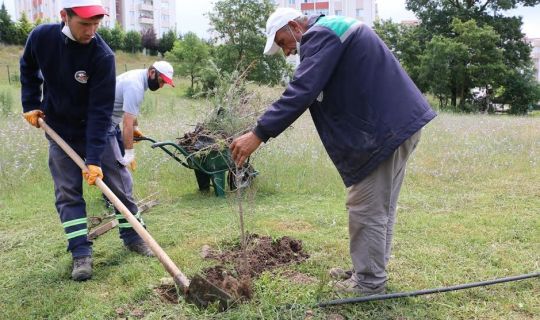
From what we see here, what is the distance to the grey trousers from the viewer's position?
271cm

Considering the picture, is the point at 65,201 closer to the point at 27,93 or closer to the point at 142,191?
the point at 27,93

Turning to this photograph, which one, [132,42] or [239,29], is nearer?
[239,29]

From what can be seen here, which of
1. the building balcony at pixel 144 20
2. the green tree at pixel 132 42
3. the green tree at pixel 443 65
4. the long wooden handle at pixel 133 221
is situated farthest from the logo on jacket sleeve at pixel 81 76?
the building balcony at pixel 144 20

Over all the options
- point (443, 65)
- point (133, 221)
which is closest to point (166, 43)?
point (443, 65)

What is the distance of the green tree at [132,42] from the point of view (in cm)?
4566

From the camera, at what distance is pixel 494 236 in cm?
412

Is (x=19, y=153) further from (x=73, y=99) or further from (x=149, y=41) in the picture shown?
(x=149, y=41)

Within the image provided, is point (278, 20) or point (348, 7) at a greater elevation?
point (348, 7)

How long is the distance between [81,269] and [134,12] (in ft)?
217

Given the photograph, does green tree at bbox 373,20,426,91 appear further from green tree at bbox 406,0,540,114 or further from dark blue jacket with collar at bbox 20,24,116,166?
dark blue jacket with collar at bbox 20,24,116,166

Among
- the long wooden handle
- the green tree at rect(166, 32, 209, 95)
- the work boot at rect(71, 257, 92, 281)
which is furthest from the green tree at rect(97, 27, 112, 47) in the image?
the work boot at rect(71, 257, 92, 281)

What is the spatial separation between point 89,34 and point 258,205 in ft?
9.45

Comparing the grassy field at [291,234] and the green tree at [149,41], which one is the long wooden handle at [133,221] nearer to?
the grassy field at [291,234]

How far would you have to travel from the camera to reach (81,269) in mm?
3312
